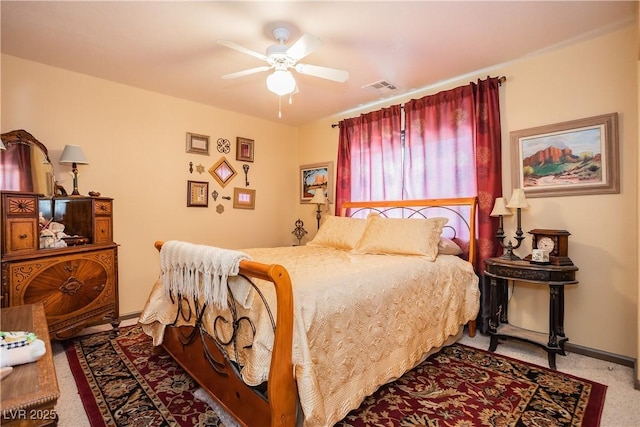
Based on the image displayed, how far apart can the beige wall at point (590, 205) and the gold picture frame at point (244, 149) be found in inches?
125

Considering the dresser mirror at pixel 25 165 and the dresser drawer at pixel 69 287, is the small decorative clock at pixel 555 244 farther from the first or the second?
the dresser mirror at pixel 25 165

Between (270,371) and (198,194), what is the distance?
10.2 feet

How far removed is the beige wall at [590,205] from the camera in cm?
240

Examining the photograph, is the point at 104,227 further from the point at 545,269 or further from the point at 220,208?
the point at 545,269

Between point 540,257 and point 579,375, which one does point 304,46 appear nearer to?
point 540,257

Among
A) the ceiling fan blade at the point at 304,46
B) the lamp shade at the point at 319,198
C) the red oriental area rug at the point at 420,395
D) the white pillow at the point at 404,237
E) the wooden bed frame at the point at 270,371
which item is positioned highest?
the ceiling fan blade at the point at 304,46

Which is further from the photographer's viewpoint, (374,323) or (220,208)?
(220,208)

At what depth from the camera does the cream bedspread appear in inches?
59.3

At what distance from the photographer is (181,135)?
393 centimetres

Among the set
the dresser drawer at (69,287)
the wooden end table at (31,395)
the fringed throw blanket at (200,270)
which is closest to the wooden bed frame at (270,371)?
the fringed throw blanket at (200,270)

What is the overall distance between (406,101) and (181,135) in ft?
9.11

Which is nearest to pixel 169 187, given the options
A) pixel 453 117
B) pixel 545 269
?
pixel 453 117

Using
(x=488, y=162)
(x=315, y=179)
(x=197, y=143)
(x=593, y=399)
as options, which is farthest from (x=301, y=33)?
(x=593, y=399)

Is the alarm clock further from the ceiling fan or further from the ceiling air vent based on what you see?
the ceiling air vent
